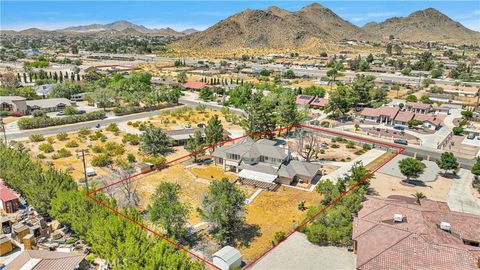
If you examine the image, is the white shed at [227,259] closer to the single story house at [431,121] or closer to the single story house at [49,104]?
the single story house at [431,121]

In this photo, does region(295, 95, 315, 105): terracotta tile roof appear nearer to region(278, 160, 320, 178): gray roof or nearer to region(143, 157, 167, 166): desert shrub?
region(278, 160, 320, 178): gray roof

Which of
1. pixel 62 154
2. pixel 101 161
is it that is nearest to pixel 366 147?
pixel 101 161

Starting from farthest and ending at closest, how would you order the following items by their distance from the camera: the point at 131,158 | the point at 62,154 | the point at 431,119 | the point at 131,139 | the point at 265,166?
the point at 431,119 → the point at 131,139 → the point at 62,154 → the point at 131,158 → the point at 265,166

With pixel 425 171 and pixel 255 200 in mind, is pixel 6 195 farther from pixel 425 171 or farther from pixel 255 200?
pixel 425 171

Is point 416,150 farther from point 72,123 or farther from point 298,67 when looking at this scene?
point 298,67

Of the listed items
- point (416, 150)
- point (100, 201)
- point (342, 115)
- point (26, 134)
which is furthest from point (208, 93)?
point (100, 201)

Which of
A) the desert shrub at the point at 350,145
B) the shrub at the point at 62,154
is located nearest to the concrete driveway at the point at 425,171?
the desert shrub at the point at 350,145
